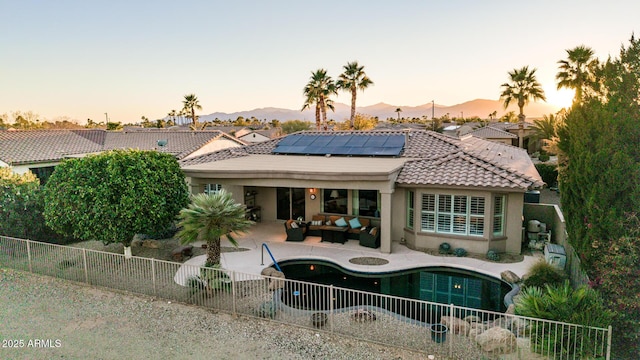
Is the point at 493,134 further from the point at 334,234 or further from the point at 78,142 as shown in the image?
the point at 78,142

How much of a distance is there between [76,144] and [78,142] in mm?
669

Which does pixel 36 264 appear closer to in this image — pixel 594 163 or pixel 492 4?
pixel 594 163

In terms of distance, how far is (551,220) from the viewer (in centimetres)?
1841

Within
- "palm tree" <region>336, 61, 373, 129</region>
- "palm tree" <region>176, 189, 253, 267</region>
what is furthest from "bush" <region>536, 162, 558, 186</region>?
"palm tree" <region>176, 189, 253, 267</region>

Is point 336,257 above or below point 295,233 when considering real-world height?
below

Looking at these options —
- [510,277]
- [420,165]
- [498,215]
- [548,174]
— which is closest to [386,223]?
[420,165]

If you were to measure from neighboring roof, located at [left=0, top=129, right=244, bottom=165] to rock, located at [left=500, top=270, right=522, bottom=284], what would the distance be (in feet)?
71.0

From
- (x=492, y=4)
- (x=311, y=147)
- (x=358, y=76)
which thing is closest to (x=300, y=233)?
(x=311, y=147)

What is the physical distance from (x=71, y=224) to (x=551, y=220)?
21.6 metres

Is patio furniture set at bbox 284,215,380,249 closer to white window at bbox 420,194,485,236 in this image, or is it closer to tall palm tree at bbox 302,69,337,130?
white window at bbox 420,194,485,236

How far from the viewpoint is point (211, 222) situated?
13.1m

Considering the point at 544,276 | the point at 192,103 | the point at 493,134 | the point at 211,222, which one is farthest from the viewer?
the point at 192,103

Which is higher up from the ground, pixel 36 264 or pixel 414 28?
pixel 414 28

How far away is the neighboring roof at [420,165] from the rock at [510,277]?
3411 mm
